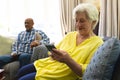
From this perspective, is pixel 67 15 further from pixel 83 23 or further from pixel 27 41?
pixel 83 23

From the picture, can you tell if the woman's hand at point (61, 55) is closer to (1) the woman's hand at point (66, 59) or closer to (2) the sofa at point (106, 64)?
(1) the woman's hand at point (66, 59)

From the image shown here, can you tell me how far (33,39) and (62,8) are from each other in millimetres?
797

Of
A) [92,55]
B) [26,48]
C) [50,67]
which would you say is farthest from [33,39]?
[92,55]

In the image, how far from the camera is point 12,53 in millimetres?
3432

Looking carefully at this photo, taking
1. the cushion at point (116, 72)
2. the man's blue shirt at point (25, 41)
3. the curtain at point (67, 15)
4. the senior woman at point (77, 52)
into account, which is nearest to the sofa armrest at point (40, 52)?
the man's blue shirt at point (25, 41)

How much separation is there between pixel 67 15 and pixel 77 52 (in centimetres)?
202

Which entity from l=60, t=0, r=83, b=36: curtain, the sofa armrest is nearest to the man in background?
the sofa armrest

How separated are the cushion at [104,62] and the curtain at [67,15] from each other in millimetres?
2203

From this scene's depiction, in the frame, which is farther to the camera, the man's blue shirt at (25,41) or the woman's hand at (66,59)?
the man's blue shirt at (25,41)

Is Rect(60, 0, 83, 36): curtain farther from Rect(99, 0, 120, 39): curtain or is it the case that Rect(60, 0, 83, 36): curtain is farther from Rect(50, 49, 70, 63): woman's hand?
Rect(50, 49, 70, 63): woman's hand

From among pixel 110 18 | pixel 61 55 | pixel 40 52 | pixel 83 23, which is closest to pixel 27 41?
pixel 40 52

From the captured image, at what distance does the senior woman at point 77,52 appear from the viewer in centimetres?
185

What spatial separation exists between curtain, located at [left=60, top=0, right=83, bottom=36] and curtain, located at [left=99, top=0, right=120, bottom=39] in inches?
28.3

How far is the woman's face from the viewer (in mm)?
2025
